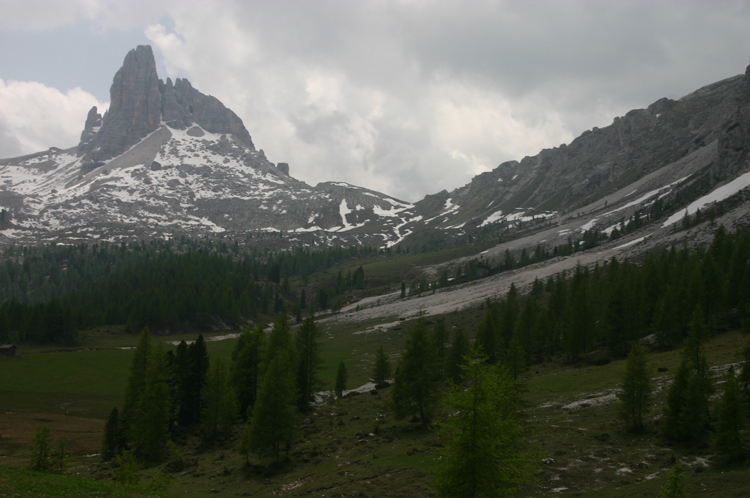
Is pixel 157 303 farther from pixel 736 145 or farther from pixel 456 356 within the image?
pixel 736 145

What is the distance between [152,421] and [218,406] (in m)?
6.71

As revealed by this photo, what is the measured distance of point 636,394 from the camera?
3375 centimetres

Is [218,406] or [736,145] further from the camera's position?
[736,145]


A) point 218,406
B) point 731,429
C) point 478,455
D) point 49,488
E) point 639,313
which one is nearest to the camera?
point 478,455

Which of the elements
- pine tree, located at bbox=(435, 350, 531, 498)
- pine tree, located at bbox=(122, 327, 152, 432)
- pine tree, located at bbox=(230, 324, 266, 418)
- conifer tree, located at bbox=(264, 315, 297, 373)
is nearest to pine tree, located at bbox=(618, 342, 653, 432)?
pine tree, located at bbox=(435, 350, 531, 498)

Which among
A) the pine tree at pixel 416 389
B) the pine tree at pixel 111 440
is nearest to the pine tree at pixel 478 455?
the pine tree at pixel 416 389

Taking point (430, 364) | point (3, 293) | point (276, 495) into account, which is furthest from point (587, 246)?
point (3, 293)

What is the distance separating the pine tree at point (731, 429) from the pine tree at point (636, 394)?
279 inches

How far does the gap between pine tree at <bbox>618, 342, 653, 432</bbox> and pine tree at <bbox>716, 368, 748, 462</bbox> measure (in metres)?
7.09

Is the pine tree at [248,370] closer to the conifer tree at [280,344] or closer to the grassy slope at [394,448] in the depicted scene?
the conifer tree at [280,344]

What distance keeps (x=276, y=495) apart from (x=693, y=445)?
29.3 meters

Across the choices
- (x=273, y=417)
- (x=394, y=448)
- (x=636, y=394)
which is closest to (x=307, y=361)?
(x=273, y=417)

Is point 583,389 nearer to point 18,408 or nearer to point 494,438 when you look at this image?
point 494,438

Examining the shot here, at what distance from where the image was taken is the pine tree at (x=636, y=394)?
33406 mm
